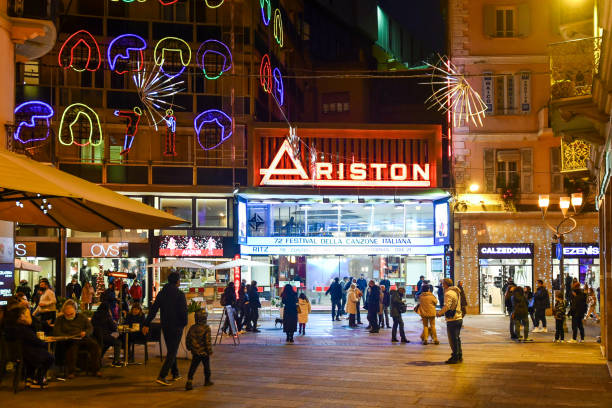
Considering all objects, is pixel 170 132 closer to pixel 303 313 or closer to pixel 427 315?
pixel 303 313

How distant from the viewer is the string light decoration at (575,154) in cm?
2164

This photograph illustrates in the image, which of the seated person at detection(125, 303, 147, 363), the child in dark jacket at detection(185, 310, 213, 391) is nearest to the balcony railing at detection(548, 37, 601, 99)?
the child in dark jacket at detection(185, 310, 213, 391)

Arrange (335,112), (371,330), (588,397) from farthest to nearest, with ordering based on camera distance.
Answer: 1. (335,112)
2. (371,330)
3. (588,397)

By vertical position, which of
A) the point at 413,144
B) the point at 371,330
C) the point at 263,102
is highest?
the point at 263,102

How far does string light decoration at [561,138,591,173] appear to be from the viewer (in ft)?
71.0

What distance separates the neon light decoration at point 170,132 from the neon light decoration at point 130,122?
1221 mm

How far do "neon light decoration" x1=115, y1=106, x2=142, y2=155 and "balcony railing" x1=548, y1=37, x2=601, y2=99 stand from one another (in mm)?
20460

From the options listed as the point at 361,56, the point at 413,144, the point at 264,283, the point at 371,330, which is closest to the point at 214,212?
the point at 264,283

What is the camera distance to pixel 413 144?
35.4m

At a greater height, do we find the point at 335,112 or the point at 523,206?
the point at 335,112

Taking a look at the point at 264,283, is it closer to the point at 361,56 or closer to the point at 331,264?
the point at 331,264

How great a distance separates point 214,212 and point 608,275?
71.1ft

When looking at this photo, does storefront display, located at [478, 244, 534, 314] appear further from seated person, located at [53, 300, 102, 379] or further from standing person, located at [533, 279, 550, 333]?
seated person, located at [53, 300, 102, 379]

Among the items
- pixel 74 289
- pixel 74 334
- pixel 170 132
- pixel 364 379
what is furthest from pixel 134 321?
pixel 170 132
